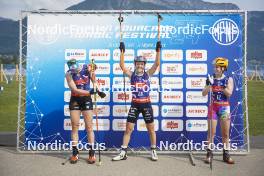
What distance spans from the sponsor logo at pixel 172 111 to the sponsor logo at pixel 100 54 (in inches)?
69.2

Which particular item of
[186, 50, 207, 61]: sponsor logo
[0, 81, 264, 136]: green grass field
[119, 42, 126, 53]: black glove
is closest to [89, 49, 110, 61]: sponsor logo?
[119, 42, 126, 53]: black glove

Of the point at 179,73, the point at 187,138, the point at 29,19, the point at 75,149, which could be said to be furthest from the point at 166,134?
the point at 29,19

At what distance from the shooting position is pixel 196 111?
8398mm

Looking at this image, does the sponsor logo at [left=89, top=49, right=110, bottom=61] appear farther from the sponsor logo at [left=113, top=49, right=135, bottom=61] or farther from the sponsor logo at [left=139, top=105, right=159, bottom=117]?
the sponsor logo at [left=139, top=105, right=159, bottom=117]

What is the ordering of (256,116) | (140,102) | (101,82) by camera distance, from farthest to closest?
(256,116) < (101,82) < (140,102)

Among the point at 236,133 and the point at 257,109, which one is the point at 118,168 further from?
the point at 257,109

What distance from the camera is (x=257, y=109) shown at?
1630cm

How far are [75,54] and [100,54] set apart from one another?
58 cm

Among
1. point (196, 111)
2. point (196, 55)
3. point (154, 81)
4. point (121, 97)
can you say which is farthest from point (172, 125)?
point (196, 55)

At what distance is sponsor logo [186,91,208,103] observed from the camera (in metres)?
8.38

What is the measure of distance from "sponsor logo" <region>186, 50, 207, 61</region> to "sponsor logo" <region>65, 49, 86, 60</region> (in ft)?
7.89

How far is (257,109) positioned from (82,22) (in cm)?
1070

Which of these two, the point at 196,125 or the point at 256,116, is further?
the point at 256,116

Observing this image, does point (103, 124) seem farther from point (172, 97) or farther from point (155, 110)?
point (172, 97)
